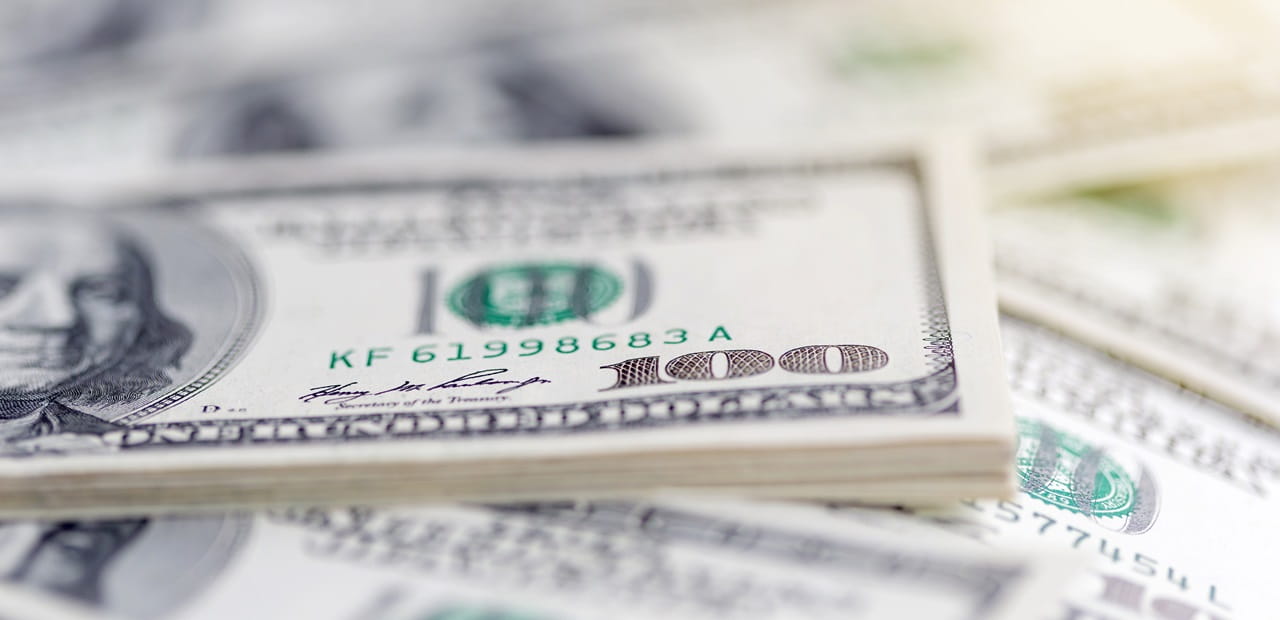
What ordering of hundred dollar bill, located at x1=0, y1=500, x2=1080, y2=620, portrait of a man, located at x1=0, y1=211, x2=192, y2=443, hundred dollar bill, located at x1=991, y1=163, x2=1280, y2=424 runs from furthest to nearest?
hundred dollar bill, located at x1=991, y1=163, x2=1280, y2=424 < portrait of a man, located at x1=0, y1=211, x2=192, y2=443 < hundred dollar bill, located at x1=0, y1=500, x2=1080, y2=620

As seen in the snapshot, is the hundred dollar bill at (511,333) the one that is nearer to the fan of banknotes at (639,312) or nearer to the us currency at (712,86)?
the fan of banknotes at (639,312)

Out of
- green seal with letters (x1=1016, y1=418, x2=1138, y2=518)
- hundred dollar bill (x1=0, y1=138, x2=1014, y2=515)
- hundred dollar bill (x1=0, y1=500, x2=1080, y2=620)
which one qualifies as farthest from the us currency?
hundred dollar bill (x1=0, y1=500, x2=1080, y2=620)

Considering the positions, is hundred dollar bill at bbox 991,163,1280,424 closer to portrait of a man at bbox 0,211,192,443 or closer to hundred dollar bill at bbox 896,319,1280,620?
hundred dollar bill at bbox 896,319,1280,620

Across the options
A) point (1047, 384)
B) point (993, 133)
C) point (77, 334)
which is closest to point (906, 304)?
point (1047, 384)

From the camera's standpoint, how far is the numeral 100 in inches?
24.0


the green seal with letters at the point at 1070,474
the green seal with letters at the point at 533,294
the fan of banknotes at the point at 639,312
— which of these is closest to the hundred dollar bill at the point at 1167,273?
the fan of banknotes at the point at 639,312

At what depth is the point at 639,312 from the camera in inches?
26.8

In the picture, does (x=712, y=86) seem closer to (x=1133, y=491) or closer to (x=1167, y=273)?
(x=1167, y=273)

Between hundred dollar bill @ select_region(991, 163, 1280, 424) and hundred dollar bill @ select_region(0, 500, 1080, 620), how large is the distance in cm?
26

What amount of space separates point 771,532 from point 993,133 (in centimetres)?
49

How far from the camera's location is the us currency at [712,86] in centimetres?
94

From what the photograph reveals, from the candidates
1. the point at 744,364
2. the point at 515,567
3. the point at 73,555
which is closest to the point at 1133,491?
the point at 744,364

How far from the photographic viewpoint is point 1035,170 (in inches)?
35.7

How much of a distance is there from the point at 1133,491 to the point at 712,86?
51cm
